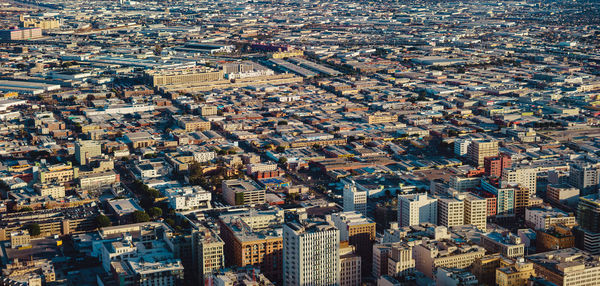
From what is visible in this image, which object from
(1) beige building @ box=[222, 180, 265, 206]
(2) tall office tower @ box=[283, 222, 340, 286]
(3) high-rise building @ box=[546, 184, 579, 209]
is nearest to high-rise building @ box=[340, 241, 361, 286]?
(2) tall office tower @ box=[283, 222, 340, 286]

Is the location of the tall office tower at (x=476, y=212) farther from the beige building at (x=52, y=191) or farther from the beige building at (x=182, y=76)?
the beige building at (x=182, y=76)

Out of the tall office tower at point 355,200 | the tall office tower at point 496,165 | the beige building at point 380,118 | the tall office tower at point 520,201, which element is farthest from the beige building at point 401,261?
the beige building at point 380,118

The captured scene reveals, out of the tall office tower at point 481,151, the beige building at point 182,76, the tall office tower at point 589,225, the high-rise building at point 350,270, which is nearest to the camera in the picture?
the high-rise building at point 350,270

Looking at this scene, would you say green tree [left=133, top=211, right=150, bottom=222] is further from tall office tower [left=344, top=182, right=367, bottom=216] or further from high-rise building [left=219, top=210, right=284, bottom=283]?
tall office tower [left=344, top=182, right=367, bottom=216]

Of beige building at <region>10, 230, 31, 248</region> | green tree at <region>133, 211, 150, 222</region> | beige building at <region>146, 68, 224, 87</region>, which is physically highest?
beige building at <region>146, 68, 224, 87</region>

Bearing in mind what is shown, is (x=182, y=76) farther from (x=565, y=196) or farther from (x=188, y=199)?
(x=565, y=196)

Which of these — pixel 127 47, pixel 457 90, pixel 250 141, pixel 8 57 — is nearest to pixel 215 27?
pixel 127 47

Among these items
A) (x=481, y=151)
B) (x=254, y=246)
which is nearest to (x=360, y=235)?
(x=254, y=246)

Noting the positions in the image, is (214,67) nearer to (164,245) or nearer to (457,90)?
(457,90)
